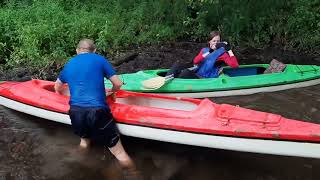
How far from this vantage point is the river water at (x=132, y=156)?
513cm

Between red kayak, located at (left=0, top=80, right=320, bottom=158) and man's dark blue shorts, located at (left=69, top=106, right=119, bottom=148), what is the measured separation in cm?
27

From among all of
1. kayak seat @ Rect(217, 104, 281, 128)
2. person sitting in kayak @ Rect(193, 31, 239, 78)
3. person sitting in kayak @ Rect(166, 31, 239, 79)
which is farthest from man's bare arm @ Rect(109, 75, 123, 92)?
person sitting in kayak @ Rect(193, 31, 239, 78)

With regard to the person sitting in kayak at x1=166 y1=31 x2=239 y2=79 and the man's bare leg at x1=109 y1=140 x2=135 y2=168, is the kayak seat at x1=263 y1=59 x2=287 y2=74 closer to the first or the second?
the person sitting in kayak at x1=166 y1=31 x2=239 y2=79

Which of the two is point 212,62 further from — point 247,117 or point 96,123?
point 96,123

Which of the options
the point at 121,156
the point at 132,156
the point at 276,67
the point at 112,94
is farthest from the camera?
the point at 276,67

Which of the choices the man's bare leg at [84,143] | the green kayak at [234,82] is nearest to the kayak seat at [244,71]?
the green kayak at [234,82]

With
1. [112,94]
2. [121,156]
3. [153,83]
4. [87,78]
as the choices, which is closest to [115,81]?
[87,78]

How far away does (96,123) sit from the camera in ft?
17.2

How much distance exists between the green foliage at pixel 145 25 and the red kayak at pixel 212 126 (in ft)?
13.5

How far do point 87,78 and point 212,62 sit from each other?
10.2 feet

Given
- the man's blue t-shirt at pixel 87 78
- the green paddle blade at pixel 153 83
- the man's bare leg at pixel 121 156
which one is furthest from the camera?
the green paddle blade at pixel 153 83

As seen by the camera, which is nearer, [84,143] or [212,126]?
[212,126]

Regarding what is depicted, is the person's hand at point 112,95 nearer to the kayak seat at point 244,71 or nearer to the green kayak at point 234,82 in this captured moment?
the green kayak at point 234,82

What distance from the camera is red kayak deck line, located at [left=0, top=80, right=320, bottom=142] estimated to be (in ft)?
16.2
